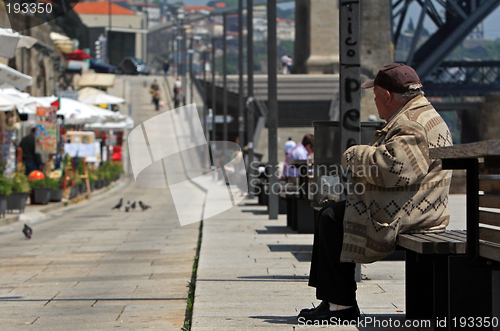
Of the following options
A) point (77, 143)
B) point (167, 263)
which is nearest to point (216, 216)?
point (167, 263)

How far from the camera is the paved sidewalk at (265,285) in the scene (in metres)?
4.89

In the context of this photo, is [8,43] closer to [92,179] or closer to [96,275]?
[96,275]

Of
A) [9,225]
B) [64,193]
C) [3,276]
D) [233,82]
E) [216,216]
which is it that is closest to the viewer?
[3,276]

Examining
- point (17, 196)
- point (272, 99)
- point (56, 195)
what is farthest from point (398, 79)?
point (56, 195)

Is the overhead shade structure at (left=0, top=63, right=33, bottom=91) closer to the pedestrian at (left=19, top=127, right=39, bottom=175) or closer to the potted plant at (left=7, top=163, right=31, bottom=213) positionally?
the potted plant at (left=7, top=163, right=31, bottom=213)

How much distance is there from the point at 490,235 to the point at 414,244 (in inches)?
15.6

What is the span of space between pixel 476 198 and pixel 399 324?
1.20 m

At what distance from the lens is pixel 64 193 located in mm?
21156

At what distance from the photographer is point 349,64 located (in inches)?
253

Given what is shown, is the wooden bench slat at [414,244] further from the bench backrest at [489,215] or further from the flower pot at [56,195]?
the flower pot at [56,195]

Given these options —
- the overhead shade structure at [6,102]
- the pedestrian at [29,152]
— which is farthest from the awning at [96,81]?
the overhead shade structure at [6,102]

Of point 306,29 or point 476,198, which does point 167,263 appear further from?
point 306,29

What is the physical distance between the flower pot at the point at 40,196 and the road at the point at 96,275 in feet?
12.4

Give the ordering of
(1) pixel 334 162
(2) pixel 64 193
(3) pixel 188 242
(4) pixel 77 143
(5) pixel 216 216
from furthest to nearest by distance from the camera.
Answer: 1. (4) pixel 77 143
2. (2) pixel 64 193
3. (5) pixel 216 216
4. (3) pixel 188 242
5. (1) pixel 334 162
